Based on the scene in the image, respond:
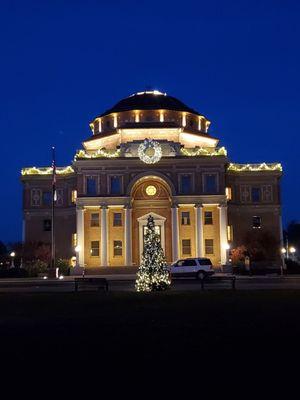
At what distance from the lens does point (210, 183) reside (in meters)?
67.7

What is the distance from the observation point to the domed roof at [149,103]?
7312cm

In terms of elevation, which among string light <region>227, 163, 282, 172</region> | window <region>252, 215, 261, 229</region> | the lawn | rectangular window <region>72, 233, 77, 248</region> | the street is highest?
string light <region>227, 163, 282, 172</region>

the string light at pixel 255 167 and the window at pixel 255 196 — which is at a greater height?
the string light at pixel 255 167

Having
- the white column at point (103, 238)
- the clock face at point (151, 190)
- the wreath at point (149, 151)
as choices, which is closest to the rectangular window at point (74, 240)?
the white column at point (103, 238)

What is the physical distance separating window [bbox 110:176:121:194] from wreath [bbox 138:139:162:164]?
3710mm

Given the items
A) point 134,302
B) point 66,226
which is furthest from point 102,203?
point 134,302

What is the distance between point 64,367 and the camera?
10.1m

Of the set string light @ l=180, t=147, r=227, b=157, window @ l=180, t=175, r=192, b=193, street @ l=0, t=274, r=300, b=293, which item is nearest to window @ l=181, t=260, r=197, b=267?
street @ l=0, t=274, r=300, b=293

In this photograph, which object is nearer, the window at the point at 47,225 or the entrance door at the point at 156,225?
the entrance door at the point at 156,225

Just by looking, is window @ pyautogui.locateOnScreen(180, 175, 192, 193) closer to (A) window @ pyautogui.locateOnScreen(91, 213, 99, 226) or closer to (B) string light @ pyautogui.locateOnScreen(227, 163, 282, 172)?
(B) string light @ pyautogui.locateOnScreen(227, 163, 282, 172)

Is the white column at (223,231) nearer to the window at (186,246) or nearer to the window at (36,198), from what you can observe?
the window at (186,246)

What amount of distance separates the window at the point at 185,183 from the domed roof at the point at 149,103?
34.4ft

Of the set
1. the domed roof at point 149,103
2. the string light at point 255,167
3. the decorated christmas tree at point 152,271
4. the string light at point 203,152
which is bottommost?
the decorated christmas tree at point 152,271

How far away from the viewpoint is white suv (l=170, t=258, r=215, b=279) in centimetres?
4588
